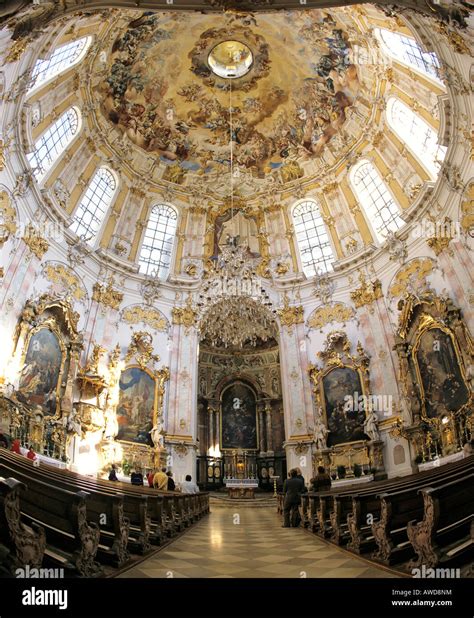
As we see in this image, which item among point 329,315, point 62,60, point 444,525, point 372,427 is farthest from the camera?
point 329,315

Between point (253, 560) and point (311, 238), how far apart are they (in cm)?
1971

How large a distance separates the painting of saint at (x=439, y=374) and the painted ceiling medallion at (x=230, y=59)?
15.9 meters

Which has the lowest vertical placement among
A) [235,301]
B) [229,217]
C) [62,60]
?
[235,301]

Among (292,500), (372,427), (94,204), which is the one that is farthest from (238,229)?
(292,500)

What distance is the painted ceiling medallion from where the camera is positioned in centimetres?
2116

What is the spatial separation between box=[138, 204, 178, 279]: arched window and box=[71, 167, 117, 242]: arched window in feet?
8.31

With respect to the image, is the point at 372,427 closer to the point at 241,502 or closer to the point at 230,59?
the point at 241,502

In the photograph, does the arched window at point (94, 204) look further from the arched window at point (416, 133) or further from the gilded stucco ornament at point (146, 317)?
the arched window at point (416, 133)

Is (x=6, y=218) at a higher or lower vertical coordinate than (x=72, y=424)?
higher

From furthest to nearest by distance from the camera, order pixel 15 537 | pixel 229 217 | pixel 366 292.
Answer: pixel 229 217 → pixel 366 292 → pixel 15 537

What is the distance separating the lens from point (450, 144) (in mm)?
15195

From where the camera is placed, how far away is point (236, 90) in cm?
2244

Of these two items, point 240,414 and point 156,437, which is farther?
point 240,414

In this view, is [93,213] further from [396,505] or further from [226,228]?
[396,505]
